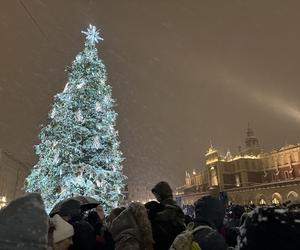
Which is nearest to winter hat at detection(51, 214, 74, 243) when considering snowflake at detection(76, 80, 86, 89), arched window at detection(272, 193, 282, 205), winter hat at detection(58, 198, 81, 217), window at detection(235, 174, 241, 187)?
winter hat at detection(58, 198, 81, 217)

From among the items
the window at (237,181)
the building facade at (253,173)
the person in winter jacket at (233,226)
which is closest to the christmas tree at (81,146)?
the person in winter jacket at (233,226)

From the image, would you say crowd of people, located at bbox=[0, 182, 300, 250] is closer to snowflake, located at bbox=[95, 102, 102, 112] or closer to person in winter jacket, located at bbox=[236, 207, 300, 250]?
person in winter jacket, located at bbox=[236, 207, 300, 250]

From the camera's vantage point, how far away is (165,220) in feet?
13.2

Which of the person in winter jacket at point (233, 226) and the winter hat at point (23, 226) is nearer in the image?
the winter hat at point (23, 226)

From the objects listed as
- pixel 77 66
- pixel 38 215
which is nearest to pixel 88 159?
pixel 77 66

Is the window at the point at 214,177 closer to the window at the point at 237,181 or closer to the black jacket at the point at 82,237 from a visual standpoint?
the window at the point at 237,181

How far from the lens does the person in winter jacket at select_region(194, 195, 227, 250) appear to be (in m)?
2.54

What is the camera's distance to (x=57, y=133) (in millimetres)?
15539

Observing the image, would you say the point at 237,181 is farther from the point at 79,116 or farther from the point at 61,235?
the point at 61,235

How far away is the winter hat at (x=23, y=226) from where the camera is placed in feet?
5.01

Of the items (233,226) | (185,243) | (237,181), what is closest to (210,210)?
(185,243)

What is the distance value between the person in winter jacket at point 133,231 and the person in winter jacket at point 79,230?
0.57m

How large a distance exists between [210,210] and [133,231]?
0.99 metres

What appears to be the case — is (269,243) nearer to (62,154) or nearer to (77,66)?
(62,154)
